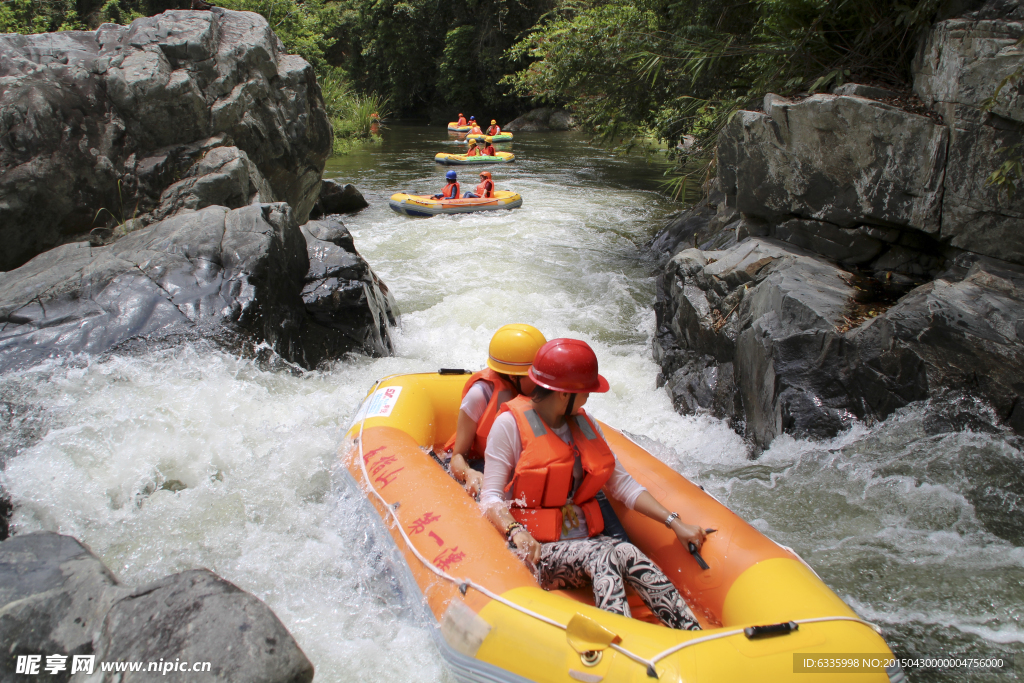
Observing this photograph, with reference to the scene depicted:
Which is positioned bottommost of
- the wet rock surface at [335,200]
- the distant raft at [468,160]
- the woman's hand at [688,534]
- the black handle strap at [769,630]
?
the wet rock surface at [335,200]

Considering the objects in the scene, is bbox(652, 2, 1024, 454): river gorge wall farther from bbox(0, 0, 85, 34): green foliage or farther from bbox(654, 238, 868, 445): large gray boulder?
bbox(0, 0, 85, 34): green foliage

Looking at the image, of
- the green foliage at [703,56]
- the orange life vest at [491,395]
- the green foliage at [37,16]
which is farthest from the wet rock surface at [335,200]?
the orange life vest at [491,395]

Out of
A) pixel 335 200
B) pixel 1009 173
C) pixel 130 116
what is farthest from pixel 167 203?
pixel 1009 173

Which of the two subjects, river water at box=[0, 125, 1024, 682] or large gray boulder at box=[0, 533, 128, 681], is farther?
river water at box=[0, 125, 1024, 682]

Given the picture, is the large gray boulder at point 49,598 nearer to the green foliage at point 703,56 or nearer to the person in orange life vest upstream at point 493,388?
the person in orange life vest upstream at point 493,388

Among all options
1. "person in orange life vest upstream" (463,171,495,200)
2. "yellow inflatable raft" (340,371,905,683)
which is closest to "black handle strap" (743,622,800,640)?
"yellow inflatable raft" (340,371,905,683)

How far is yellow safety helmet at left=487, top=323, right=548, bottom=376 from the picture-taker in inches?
121

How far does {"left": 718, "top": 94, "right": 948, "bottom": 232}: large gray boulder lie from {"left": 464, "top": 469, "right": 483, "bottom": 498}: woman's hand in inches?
135

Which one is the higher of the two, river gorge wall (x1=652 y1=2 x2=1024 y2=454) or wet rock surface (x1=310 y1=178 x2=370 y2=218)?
river gorge wall (x1=652 y1=2 x2=1024 y2=454)

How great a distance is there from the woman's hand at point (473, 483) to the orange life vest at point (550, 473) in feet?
1.35

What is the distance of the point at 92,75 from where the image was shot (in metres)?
7.20

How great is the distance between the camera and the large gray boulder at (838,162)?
14.3 ft

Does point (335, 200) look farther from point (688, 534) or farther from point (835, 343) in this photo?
point (688, 534)

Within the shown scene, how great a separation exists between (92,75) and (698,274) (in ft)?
22.0
